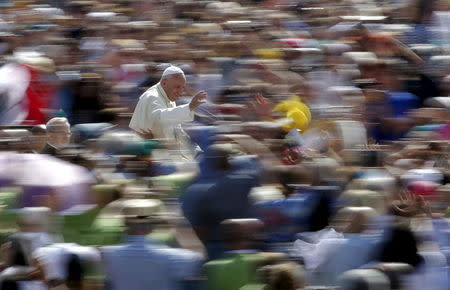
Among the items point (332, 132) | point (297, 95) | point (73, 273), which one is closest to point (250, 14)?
point (297, 95)

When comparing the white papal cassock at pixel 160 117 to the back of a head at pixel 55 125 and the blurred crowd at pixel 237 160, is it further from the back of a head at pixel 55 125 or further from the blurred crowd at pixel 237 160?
the back of a head at pixel 55 125

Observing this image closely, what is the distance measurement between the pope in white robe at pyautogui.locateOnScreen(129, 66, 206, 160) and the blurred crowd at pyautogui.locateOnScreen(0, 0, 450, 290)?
0.23ft

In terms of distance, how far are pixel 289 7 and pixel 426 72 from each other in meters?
3.43

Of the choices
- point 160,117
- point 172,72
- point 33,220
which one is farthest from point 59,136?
point 33,220

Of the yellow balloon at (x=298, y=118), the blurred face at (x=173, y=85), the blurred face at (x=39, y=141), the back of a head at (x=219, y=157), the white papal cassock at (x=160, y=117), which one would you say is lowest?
the white papal cassock at (x=160, y=117)

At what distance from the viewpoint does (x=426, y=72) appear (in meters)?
11.1

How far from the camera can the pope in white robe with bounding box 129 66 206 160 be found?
10.5 metres

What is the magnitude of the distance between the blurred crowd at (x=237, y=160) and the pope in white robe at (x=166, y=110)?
0.07 meters

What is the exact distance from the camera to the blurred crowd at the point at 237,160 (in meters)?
7.16

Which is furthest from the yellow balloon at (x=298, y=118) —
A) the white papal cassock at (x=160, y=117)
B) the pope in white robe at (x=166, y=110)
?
the white papal cassock at (x=160, y=117)

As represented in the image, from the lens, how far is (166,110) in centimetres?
1073

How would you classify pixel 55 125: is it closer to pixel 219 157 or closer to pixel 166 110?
pixel 166 110

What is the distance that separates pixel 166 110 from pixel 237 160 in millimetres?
2833

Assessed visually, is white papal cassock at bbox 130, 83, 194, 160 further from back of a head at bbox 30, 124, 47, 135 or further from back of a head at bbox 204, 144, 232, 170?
back of a head at bbox 204, 144, 232, 170
